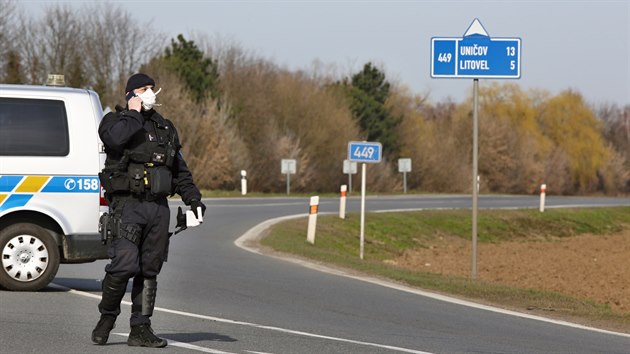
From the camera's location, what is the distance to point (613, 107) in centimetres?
13938

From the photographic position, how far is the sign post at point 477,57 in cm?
1838

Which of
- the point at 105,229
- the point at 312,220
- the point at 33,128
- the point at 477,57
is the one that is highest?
the point at 477,57

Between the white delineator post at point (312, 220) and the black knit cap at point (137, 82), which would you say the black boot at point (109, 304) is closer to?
the black knit cap at point (137, 82)

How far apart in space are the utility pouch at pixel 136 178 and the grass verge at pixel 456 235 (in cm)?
583

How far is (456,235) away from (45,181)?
2712 cm

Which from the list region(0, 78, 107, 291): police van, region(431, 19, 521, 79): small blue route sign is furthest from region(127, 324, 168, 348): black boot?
region(431, 19, 521, 79): small blue route sign

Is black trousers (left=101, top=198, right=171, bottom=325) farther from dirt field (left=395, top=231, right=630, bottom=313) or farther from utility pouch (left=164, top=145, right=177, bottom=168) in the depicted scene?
dirt field (left=395, top=231, right=630, bottom=313)

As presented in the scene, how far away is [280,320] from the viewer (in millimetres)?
10992

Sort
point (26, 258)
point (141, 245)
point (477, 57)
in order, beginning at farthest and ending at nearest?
1. point (477, 57)
2. point (26, 258)
3. point (141, 245)

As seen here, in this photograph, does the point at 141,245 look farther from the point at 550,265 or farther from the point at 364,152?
the point at 550,265

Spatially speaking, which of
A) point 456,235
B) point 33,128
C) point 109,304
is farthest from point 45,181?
point 456,235

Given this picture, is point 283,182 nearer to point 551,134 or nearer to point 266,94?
point 266,94

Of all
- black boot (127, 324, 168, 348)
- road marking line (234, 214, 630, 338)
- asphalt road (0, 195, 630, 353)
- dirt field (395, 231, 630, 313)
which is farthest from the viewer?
dirt field (395, 231, 630, 313)

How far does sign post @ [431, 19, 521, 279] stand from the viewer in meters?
18.4
